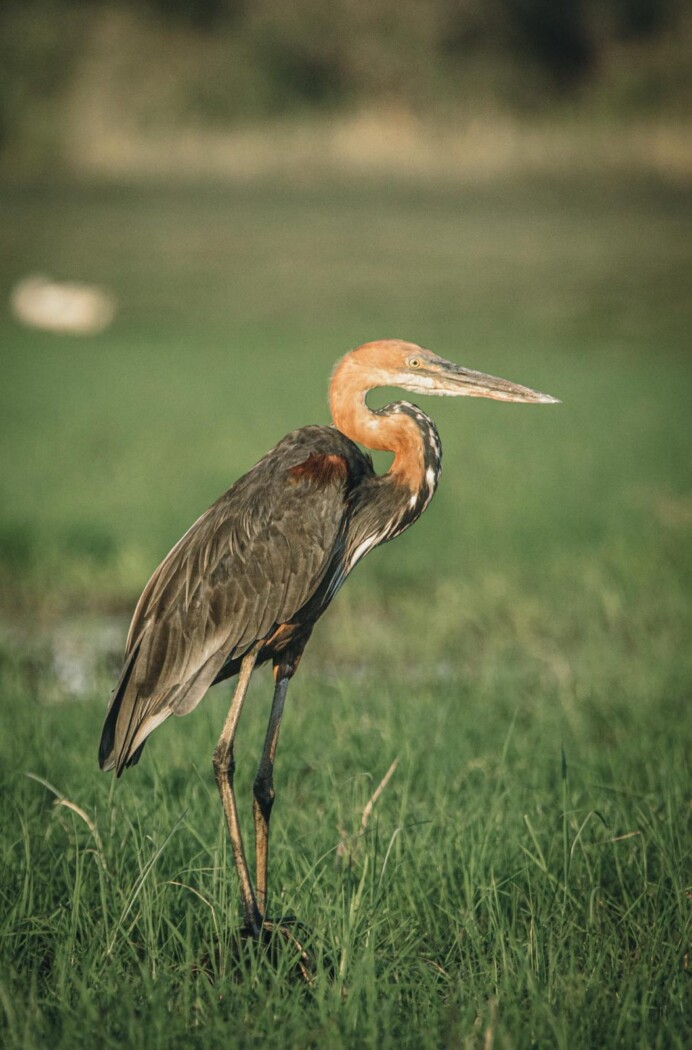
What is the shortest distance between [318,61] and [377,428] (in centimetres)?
2175

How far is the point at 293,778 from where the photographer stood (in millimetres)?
3961

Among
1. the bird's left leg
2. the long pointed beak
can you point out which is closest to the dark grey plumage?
the bird's left leg

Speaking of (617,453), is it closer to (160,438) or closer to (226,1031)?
(160,438)

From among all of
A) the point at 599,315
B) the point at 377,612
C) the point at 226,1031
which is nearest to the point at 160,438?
the point at 377,612

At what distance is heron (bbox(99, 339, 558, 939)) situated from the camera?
9.78 feet

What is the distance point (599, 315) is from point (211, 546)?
1965 cm

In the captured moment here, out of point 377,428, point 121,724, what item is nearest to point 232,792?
point 121,724

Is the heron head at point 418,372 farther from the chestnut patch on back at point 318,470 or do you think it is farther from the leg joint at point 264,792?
the leg joint at point 264,792

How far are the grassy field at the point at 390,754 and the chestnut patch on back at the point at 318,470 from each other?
2.89 feet

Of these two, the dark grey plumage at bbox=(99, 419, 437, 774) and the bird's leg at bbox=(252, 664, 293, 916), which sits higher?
the dark grey plumage at bbox=(99, 419, 437, 774)

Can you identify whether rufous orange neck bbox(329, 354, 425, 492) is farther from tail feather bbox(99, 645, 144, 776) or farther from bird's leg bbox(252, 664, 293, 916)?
tail feather bbox(99, 645, 144, 776)

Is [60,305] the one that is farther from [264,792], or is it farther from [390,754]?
[264,792]

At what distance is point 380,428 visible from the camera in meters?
3.10

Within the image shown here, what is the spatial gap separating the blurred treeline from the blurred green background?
70mm
